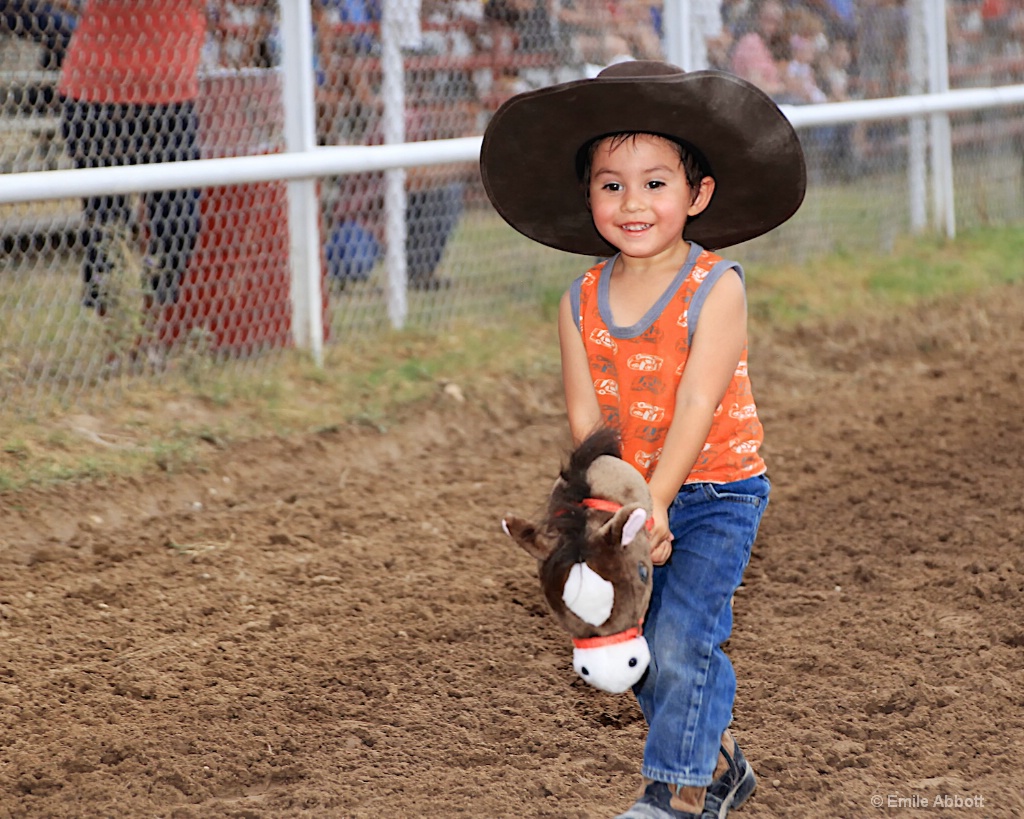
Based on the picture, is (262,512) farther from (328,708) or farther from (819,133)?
(819,133)

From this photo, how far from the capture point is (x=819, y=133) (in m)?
8.58

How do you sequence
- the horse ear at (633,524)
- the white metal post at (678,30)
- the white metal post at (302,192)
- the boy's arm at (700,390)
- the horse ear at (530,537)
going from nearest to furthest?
the horse ear at (633,524), the horse ear at (530,537), the boy's arm at (700,390), the white metal post at (302,192), the white metal post at (678,30)

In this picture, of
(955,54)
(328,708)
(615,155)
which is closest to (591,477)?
(615,155)

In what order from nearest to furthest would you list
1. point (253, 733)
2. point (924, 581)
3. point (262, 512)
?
point (253, 733), point (924, 581), point (262, 512)

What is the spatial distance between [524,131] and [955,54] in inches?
292

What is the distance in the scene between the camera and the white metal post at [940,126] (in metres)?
8.64

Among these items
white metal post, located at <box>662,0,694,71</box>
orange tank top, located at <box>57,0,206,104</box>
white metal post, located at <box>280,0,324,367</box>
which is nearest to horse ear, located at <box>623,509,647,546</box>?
orange tank top, located at <box>57,0,206,104</box>

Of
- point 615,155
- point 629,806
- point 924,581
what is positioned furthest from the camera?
point 924,581

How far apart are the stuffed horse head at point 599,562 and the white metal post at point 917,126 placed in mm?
6967

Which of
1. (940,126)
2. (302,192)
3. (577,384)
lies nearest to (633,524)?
(577,384)

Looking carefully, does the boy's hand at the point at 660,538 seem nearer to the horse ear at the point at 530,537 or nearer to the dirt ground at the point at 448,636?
the horse ear at the point at 530,537

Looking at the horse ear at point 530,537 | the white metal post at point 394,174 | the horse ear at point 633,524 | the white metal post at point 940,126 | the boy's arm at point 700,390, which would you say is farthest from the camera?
the white metal post at point 940,126

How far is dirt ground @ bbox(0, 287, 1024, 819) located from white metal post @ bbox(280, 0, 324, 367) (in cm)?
69

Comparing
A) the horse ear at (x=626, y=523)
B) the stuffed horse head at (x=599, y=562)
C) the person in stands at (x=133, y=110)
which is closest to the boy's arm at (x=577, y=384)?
the stuffed horse head at (x=599, y=562)
